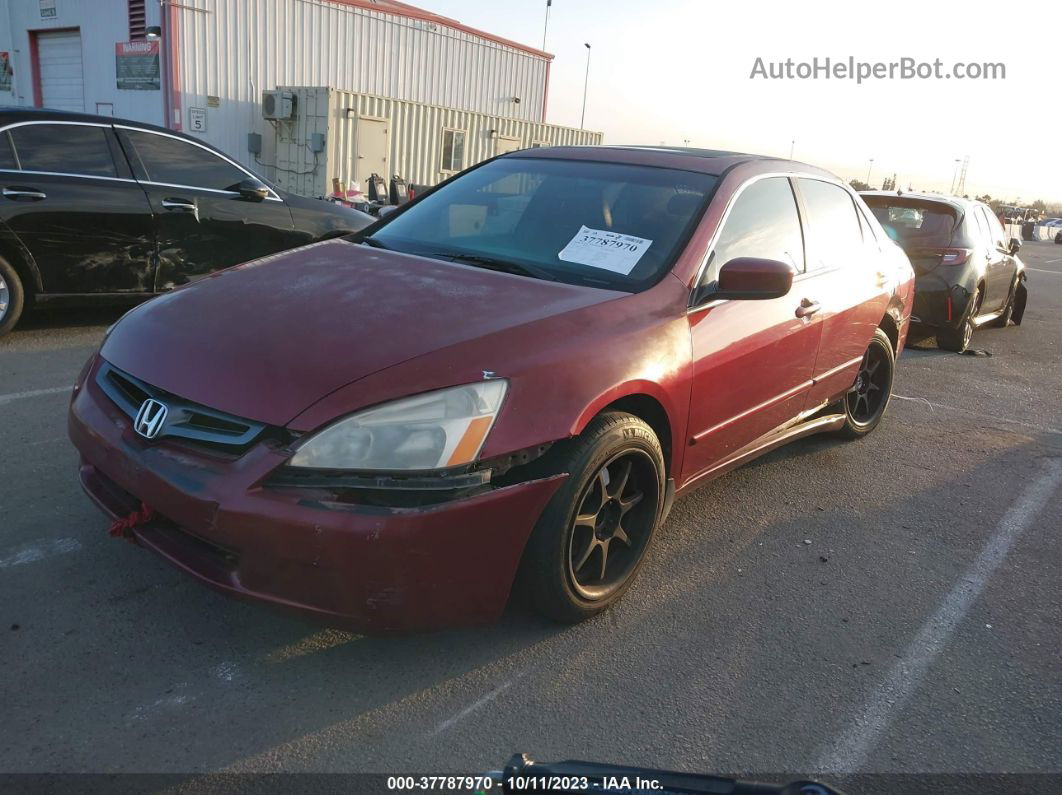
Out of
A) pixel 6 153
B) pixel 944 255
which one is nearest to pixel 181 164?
pixel 6 153

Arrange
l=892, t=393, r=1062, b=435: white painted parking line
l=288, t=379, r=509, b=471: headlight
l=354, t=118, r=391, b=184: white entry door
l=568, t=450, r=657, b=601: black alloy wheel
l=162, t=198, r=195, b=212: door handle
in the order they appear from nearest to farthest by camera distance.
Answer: l=288, t=379, r=509, b=471: headlight < l=568, t=450, r=657, b=601: black alloy wheel < l=892, t=393, r=1062, b=435: white painted parking line < l=162, t=198, r=195, b=212: door handle < l=354, t=118, r=391, b=184: white entry door

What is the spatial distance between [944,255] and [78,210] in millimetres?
7632

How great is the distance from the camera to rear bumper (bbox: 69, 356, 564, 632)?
7.15 feet

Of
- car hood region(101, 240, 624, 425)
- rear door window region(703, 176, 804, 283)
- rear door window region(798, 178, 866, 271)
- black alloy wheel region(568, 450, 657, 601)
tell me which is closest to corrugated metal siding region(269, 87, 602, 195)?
rear door window region(798, 178, 866, 271)

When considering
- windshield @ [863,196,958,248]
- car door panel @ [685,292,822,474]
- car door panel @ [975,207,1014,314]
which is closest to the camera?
car door panel @ [685,292,822,474]

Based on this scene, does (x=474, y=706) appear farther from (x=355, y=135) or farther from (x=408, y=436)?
(x=355, y=135)

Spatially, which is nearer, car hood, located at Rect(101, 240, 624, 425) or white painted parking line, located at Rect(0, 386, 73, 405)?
car hood, located at Rect(101, 240, 624, 425)

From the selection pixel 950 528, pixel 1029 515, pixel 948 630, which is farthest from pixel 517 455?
pixel 1029 515

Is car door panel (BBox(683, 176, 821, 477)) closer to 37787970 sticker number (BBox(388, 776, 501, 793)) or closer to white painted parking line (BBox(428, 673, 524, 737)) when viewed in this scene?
white painted parking line (BBox(428, 673, 524, 737))

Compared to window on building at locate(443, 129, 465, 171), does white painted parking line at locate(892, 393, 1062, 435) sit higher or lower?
lower

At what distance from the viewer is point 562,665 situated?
264 centimetres

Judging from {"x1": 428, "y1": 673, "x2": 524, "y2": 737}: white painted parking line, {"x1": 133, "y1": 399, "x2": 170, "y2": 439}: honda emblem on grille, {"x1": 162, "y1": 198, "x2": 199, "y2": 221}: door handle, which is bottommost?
{"x1": 428, "y1": 673, "x2": 524, "y2": 737}: white painted parking line

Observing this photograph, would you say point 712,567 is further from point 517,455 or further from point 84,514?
point 84,514

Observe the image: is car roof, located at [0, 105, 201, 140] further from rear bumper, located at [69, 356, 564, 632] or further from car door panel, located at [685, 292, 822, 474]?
car door panel, located at [685, 292, 822, 474]
